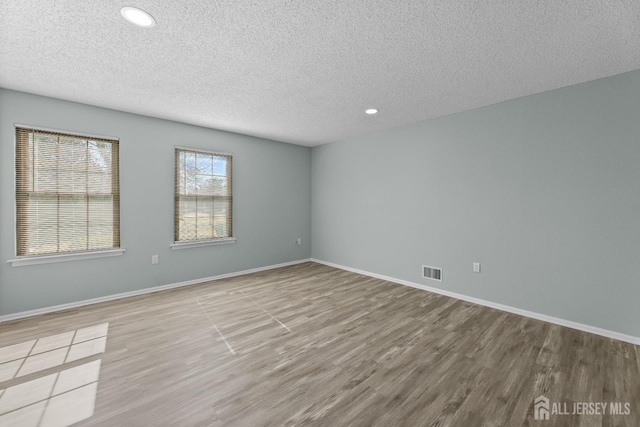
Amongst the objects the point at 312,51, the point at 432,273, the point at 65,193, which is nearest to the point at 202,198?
the point at 65,193

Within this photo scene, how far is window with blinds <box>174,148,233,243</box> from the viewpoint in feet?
13.4

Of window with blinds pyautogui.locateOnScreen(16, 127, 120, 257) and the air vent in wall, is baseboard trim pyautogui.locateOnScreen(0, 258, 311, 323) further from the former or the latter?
the air vent in wall

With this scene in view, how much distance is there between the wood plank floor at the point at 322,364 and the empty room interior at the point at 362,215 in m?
0.02

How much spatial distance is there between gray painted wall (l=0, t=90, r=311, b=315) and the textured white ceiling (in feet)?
1.12

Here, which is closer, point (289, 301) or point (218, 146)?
point (289, 301)

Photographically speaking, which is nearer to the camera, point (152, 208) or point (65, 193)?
point (65, 193)

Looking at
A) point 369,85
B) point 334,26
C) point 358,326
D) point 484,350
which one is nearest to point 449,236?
point 484,350

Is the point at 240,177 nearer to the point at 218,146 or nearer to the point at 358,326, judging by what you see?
the point at 218,146

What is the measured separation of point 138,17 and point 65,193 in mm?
2576

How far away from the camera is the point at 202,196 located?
14.1 ft

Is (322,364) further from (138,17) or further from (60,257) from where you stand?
(60,257)

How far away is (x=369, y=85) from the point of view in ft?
9.07

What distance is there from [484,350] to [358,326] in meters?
Answer: 1.16

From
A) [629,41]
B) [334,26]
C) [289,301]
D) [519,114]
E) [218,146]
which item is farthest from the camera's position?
→ [218,146]
